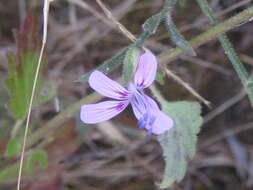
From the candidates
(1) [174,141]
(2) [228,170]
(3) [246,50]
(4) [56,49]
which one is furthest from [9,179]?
(3) [246,50]

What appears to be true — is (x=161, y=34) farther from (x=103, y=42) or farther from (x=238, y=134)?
(x=238, y=134)

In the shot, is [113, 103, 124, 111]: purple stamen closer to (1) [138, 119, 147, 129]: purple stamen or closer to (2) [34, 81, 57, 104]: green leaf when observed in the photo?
(1) [138, 119, 147, 129]: purple stamen

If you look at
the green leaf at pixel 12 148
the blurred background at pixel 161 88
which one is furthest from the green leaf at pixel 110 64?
the blurred background at pixel 161 88

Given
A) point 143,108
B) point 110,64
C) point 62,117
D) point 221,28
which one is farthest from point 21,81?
point 221,28

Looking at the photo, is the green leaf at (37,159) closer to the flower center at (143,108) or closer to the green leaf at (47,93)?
the green leaf at (47,93)

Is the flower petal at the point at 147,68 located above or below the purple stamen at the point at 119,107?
above

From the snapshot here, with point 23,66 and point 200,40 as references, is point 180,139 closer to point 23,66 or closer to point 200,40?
point 200,40
